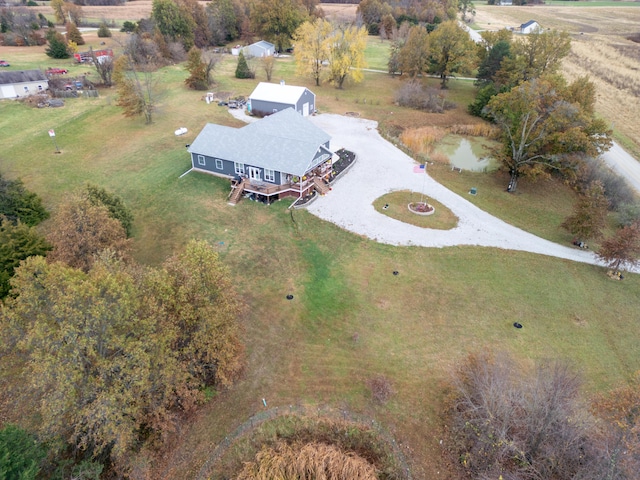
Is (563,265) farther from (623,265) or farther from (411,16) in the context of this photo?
(411,16)

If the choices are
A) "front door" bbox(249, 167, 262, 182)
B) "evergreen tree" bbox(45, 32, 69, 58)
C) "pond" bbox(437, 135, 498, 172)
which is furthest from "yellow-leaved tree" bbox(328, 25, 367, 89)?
"evergreen tree" bbox(45, 32, 69, 58)

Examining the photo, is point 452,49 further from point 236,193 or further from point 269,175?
point 236,193

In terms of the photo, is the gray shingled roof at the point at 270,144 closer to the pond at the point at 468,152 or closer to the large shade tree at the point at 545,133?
the pond at the point at 468,152

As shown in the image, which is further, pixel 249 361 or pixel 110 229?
pixel 110 229

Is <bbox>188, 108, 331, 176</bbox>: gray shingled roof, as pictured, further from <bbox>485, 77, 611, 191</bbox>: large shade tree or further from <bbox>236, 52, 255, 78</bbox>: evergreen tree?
<bbox>236, 52, 255, 78</bbox>: evergreen tree

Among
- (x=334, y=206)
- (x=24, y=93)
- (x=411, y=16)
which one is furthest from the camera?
(x=411, y=16)

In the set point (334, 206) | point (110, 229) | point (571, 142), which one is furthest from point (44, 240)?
point (571, 142)

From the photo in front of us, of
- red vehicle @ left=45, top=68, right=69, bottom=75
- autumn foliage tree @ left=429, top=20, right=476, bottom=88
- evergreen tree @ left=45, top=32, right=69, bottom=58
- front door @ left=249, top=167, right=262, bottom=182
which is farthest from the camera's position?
evergreen tree @ left=45, top=32, right=69, bottom=58
